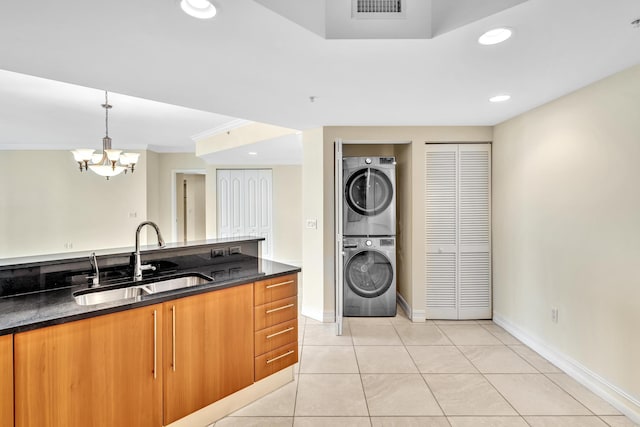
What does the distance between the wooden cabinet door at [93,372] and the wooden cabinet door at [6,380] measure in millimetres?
19

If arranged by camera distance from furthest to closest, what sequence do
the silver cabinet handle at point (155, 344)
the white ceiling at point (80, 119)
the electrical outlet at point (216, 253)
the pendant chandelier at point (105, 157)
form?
the pendant chandelier at point (105, 157), the white ceiling at point (80, 119), the electrical outlet at point (216, 253), the silver cabinet handle at point (155, 344)

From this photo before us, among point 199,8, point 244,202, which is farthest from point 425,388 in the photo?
point 244,202

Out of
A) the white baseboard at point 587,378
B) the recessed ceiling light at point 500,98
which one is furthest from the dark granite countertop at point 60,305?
the white baseboard at point 587,378

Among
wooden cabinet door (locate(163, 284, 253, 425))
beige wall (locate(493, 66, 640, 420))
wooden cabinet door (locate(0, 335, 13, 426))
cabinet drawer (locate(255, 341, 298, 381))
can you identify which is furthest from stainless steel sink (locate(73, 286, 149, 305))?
beige wall (locate(493, 66, 640, 420))

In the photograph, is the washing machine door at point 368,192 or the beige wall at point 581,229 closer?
the beige wall at point 581,229

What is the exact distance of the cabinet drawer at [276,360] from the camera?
2.15 m

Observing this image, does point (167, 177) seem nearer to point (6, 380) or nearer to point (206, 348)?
point (206, 348)

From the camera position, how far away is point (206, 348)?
186 centimetres

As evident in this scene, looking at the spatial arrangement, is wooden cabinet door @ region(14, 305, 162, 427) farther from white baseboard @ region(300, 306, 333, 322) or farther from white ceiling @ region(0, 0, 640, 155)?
white baseboard @ region(300, 306, 333, 322)

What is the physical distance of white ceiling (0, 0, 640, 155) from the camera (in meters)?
1.39

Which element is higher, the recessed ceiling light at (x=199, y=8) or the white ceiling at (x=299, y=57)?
the white ceiling at (x=299, y=57)

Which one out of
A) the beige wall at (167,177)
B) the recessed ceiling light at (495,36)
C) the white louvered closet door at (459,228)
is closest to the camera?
the recessed ceiling light at (495,36)

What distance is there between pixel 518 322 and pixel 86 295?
12.1 feet

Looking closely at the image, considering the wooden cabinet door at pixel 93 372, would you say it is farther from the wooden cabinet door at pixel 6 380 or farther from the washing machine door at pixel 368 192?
the washing machine door at pixel 368 192
